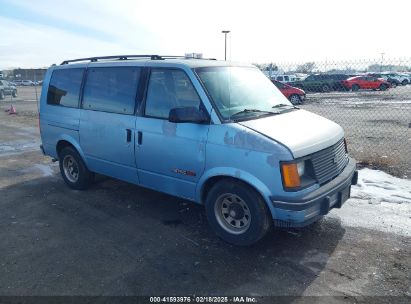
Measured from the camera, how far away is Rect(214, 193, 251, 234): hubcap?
12.8 feet

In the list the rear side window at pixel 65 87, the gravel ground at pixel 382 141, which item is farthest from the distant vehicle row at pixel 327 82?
the rear side window at pixel 65 87

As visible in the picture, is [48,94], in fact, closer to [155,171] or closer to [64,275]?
[155,171]

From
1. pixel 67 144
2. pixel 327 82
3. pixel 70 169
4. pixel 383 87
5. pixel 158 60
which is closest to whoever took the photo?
pixel 158 60

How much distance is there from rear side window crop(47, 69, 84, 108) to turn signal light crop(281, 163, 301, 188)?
3.65 metres

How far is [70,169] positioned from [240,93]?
11.5ft

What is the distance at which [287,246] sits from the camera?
13.1ft

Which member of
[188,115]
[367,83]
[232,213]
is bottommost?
[232,213]

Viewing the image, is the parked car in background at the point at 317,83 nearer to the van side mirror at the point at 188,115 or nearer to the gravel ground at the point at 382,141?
the gravel ground at the point at 382,141

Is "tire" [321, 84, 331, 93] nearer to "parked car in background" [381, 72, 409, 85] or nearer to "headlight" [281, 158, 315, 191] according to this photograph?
"parked car in background" [381, 72, 409, 85]

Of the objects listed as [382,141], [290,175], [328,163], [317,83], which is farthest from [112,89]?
[317,83]

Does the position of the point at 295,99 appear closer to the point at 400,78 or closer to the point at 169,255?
the point at 169,255

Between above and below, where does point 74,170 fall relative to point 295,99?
below

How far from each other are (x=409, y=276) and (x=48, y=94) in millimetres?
5896

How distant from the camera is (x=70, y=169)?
241 inches
